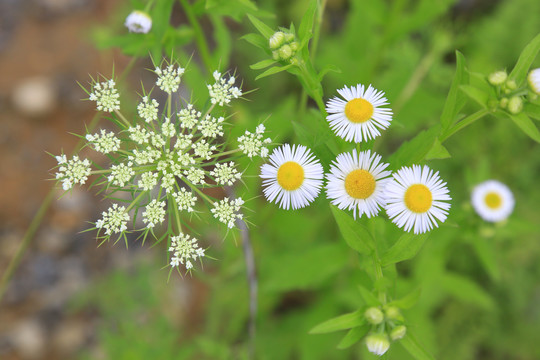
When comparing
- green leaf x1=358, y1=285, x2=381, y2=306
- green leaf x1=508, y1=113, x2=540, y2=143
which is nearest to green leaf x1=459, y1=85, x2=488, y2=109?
green leaf x1=508, y1=113, x2=540, y2=143

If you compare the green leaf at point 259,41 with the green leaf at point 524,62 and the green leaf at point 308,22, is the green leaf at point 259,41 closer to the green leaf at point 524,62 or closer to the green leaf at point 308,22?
the green leaf at point 308,22

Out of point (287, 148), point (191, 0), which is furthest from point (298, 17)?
point (287, 148)

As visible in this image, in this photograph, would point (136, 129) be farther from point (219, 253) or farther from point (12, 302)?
point (12, 302)

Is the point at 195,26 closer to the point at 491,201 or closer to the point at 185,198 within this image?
the point at 185,198

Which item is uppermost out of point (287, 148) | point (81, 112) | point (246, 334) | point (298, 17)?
point (298, 17)

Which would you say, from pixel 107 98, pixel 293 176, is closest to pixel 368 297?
pixel 293 176

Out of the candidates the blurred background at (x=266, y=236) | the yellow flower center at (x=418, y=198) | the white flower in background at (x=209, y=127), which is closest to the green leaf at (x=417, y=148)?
the yellow flower center at (x=418, y=198)
